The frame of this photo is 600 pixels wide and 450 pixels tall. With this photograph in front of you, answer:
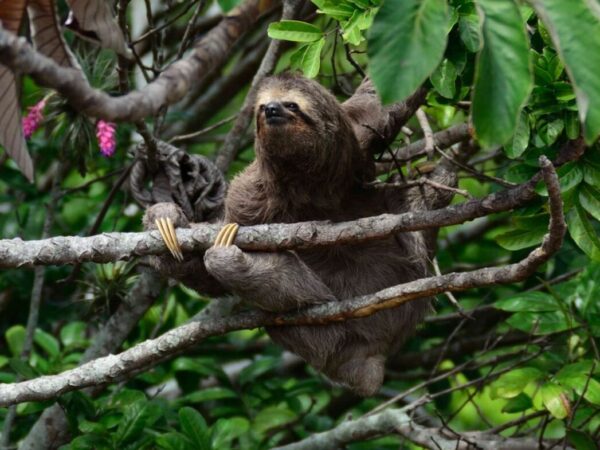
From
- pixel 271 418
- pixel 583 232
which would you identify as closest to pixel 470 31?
pixel 583 232

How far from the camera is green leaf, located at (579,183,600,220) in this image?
461cm

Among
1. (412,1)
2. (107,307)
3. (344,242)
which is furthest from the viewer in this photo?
(107,307)

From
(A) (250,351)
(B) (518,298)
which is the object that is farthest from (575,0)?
(A) (250,351)

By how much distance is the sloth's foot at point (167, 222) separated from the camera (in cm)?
526

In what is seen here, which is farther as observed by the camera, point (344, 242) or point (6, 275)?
point (6, 275)

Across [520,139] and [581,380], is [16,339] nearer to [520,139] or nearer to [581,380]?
[581,380]

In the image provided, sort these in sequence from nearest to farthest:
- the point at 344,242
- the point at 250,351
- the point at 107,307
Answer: the point at 344,242, the point at 107,307, the point at 250,351

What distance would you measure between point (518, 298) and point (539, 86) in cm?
199

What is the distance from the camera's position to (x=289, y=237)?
17.1 ft

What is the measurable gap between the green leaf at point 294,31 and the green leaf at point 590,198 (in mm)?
1635

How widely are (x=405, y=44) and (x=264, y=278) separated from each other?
296 centimetres

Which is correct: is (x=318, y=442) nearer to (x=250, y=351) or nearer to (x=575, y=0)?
(x=250, y=351)

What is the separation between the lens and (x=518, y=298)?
241 inches

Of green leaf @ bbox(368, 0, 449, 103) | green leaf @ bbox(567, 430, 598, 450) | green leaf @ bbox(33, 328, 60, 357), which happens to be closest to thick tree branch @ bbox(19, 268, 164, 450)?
green leaf @ bbox(33, 328, 60, 357)
